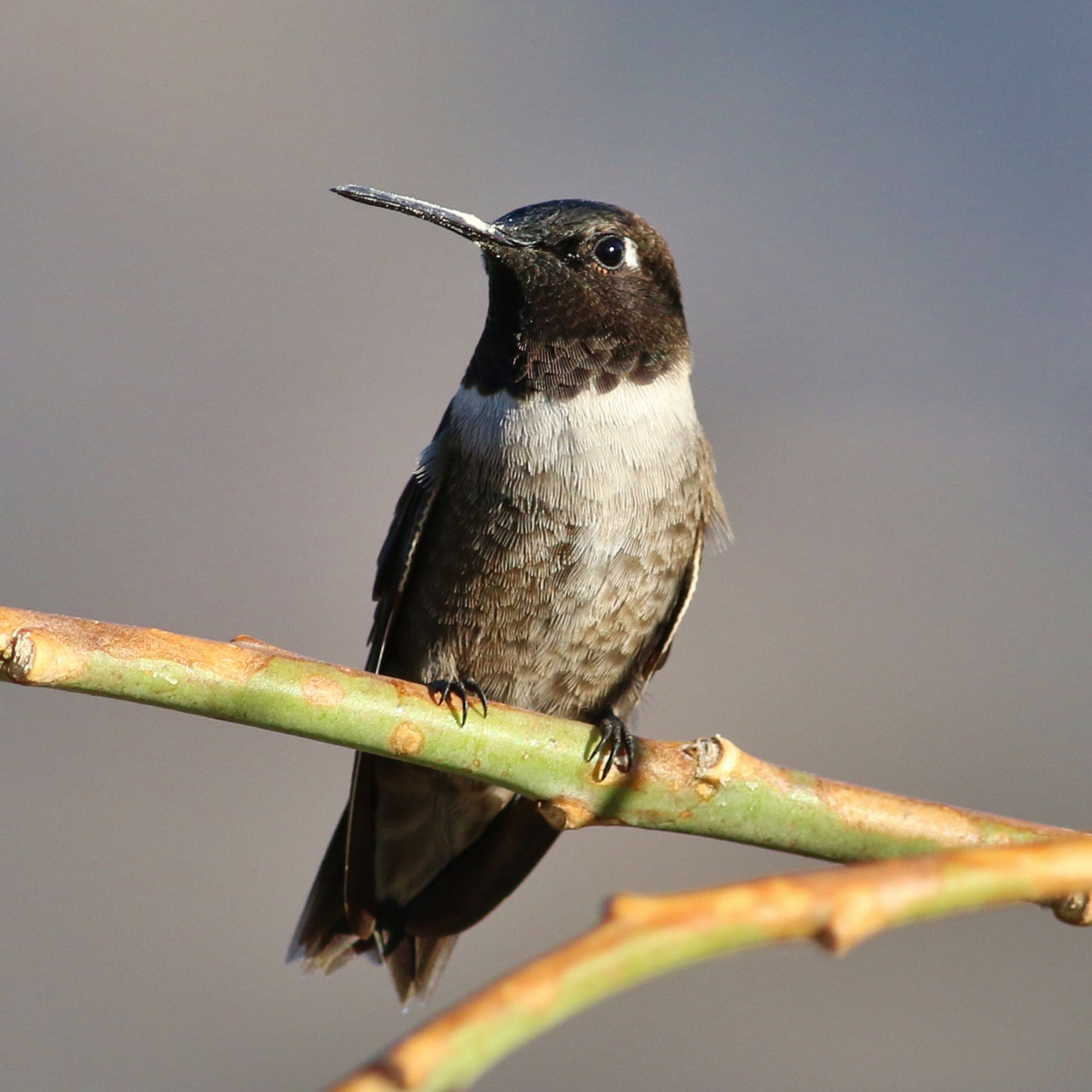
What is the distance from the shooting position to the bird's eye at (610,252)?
281cm

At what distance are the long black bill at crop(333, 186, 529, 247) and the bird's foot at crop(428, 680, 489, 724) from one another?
36.4 inches

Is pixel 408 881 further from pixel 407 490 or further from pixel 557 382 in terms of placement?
pixel 557 382

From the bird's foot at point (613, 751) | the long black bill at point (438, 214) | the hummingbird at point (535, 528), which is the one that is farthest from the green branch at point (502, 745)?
the long black bill at point (438, 214)

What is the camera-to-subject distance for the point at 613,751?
184cm

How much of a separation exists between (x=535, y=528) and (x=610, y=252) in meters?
0.64

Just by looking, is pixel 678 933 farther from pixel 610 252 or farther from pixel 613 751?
pixel 610 252

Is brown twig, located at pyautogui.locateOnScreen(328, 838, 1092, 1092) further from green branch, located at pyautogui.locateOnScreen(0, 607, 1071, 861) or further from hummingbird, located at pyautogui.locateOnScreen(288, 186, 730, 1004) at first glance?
hummingbird, located at pyautogui.locateOnScreen(288, 186, 730, 1004)

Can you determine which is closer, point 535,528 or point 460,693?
point 460,693

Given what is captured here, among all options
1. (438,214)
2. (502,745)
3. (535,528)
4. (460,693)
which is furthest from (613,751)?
(438,214)

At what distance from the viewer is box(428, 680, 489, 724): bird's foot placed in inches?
69.9

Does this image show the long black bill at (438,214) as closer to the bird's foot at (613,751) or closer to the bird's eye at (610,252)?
the bird's eye at (610,252)

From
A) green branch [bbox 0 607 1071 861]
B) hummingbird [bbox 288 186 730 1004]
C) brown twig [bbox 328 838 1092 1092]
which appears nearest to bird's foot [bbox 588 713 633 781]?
green branch [bbox 0 607 1071 861]

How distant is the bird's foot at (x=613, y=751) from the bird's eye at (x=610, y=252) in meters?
1.23

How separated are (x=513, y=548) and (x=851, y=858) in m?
1.22
